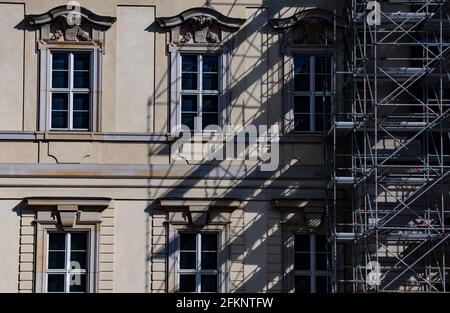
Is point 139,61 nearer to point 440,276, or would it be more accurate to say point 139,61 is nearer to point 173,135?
point 173,135

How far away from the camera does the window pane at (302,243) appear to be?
26.6 meters

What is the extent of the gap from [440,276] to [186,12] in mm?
6042

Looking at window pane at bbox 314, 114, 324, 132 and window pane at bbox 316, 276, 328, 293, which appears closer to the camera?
window pane at bbox 316, 276, 328, 293

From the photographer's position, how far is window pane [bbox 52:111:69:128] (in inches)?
1054

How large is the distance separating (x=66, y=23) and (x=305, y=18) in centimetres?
398

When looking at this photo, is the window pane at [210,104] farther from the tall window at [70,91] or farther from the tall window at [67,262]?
the tall window at [67,262]

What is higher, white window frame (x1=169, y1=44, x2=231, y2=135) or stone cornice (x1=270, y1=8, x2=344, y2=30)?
stone cornice (x1=270, y1=8, x2=344, y2=30)

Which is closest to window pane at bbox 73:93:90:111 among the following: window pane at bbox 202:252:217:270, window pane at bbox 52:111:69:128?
window pane at bbox 52:111:69:128

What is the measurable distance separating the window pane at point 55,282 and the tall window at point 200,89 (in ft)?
11.0

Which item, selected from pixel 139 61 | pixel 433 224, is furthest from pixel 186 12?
pixel 433 224

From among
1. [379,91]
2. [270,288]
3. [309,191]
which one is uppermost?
[379,91]

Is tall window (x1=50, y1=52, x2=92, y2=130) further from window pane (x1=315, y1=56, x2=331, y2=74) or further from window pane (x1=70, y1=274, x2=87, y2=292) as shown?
window pane (x1=315, y1=56, x2=331, y2=74)

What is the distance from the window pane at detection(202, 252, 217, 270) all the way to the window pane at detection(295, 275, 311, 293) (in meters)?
1.38

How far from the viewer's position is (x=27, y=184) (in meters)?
26.4
